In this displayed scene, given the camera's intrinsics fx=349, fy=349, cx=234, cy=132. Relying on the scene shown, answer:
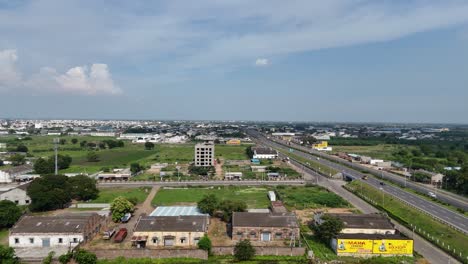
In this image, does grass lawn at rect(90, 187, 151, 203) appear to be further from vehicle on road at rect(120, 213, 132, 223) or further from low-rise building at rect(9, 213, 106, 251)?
low-rise building at rect(9, 213, 106, 251)

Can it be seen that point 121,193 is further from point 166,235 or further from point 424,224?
point 424,224

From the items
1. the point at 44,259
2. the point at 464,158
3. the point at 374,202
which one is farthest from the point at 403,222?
the point at 464,158

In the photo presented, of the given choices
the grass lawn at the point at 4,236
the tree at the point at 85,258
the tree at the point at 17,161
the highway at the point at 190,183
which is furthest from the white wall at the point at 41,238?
the tree at the point at 17,161

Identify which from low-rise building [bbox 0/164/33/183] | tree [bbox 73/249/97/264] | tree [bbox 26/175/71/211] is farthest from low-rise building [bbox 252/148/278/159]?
tree [bbox 73/249/97/264]

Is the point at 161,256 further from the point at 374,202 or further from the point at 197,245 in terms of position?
the point at 374,202

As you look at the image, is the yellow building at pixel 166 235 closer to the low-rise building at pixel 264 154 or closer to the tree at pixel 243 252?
the tree at pixel 243 252

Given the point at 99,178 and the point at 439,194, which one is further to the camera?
the point at 99,178

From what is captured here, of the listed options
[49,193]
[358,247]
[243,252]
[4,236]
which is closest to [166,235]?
[243,252]
